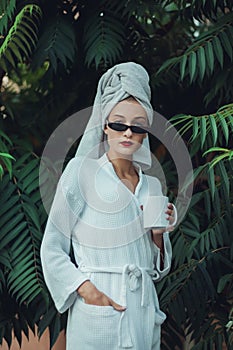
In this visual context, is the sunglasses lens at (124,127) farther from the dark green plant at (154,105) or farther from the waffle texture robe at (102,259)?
the dark green plant at (154,105)

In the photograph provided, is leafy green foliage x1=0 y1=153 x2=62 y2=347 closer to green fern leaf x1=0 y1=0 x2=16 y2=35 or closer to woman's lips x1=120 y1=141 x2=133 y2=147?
green fern leaf x1=0 y1=0 x2=16 y2=35

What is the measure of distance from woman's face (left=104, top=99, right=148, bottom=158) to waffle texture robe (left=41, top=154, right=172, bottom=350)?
0.08m

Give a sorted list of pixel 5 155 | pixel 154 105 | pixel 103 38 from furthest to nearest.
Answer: pixel 154 105, pixel 103 38, pixel 5 155

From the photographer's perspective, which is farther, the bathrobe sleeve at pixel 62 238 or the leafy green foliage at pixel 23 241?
the leafy green foliage at pixel 23 241

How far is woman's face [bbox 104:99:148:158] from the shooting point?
287 cm

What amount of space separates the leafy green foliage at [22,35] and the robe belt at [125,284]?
4.00 feet

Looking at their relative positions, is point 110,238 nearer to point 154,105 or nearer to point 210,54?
point 210,54

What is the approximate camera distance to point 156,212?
282cm

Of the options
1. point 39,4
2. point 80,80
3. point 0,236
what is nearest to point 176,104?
point 80,80

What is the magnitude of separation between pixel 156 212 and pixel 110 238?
165mm

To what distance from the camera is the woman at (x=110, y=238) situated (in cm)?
279

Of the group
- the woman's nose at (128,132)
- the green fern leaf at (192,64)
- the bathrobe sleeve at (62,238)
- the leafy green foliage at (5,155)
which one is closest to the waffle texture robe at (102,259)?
the bathrobe sleeve at (62,238)

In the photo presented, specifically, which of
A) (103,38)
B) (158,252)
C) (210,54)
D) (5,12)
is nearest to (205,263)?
(158,252)

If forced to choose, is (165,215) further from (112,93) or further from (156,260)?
(112,93)
